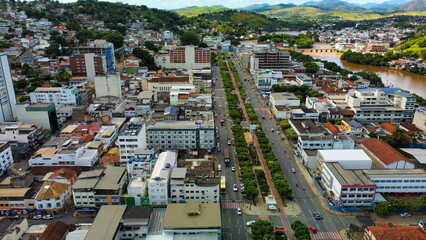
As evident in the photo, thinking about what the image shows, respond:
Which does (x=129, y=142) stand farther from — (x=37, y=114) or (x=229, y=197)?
(x=37, y=114)

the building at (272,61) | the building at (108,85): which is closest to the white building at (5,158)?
the building at (108,85)

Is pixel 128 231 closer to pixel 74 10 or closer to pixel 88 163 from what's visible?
pixel 88 163

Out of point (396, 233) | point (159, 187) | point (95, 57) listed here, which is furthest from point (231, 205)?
point (95, 57)

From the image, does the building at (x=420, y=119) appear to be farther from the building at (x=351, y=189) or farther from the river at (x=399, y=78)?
the river at (x=399, y=78)

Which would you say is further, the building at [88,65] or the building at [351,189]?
the building at [88,65]

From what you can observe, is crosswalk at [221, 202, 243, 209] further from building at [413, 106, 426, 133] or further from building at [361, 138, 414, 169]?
building at [413, 106, 426, 133]
